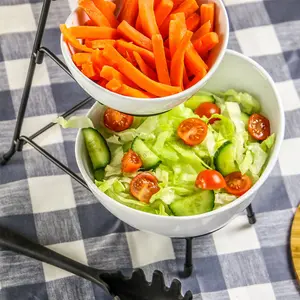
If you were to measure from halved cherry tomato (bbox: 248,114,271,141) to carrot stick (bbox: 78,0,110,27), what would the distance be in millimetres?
312

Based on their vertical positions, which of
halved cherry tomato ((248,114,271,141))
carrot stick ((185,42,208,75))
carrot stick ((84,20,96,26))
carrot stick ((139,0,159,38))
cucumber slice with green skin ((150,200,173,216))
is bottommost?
cucumber slice with green skin ((150,200,173,216))

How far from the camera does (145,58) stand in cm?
90

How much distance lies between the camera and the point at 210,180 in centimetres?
99

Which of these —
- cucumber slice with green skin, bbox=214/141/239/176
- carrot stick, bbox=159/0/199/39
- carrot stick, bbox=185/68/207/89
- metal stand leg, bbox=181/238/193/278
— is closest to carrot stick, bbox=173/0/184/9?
carrot stick, bbox=159/0/199/39

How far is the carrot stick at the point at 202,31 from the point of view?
0.93 m

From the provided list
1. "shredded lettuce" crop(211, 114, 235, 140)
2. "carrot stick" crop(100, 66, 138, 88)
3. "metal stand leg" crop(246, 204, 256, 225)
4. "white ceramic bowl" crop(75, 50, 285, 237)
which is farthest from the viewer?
"metal stand leg" crop(246, 204, 256, 225)

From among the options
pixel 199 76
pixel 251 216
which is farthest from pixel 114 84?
pixel 251 216

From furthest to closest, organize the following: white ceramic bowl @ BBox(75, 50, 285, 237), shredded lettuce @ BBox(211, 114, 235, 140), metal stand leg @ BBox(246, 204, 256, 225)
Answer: metal stand leg @ BBox(246, 204, 256, 225), shredded lettuce @ BBox(211, 114, 235, 140), white ceramic bowl @ BBox(75, 50, 285, 237)

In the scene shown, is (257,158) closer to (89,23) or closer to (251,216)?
(251,216)

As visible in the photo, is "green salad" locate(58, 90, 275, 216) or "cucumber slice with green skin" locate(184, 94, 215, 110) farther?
"cucumber slice with green skin" locate(184, 94, 215, 110)

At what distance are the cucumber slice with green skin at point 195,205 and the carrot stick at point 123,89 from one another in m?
0.18

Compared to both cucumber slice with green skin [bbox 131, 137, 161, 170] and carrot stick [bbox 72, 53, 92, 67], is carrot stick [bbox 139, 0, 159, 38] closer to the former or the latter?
carrot stick [bbox 72, 53, 92, 67]

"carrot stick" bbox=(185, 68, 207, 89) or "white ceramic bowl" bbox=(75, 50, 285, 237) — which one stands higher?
"carrot stick" bbox=(185, 68, 207, 89)

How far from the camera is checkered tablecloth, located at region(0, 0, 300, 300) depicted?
3.77ft
